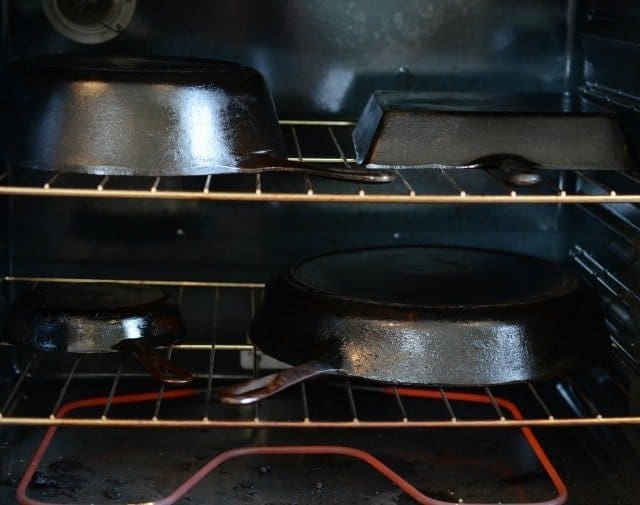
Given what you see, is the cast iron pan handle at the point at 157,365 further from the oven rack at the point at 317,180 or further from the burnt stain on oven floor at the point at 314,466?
the oven rack at the point at 317,180

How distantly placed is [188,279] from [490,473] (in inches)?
20.2

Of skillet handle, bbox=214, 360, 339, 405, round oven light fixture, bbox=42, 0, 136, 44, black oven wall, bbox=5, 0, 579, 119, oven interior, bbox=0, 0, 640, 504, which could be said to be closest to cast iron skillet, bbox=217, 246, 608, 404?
skillet handle, bbox=214, 360, 339, 405

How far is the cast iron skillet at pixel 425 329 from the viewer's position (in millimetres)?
1117

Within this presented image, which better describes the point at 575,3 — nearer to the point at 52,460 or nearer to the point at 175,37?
the point at 175,37

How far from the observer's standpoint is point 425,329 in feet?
3.68

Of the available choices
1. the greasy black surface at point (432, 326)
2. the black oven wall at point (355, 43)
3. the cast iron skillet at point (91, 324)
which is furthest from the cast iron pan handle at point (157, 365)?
the black oven wall at point (355, 43)

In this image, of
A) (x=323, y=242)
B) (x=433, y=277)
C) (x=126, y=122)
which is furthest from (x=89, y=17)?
(x=433, y=277)

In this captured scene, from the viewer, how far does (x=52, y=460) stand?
1.23m

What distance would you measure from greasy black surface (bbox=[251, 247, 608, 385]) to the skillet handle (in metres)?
0.05

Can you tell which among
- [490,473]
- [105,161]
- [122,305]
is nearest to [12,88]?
[105,161]

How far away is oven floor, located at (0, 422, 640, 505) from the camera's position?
1.17 m

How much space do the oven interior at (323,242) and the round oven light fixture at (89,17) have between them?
14 millimetres

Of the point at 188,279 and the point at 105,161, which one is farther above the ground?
the point at 105,161

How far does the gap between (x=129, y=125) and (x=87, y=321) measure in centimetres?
26
